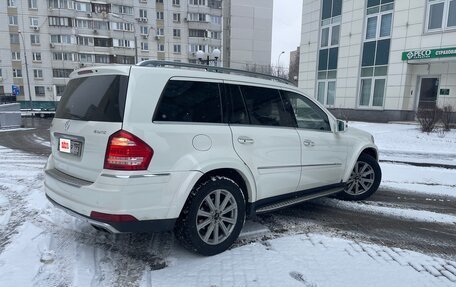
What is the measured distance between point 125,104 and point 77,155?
0.80 meters

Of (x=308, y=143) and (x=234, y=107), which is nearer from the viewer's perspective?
(x=234, y=107)

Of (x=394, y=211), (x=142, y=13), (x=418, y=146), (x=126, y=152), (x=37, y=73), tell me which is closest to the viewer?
(x=126, y=152)

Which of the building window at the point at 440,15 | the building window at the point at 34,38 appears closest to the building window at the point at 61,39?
the building window at the point at 34,38

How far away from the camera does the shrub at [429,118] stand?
1302 cm

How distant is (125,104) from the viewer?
2.81 meters

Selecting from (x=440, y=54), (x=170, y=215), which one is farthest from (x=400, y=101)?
(x=170, y=215)

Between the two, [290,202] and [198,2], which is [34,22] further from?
[290,202]

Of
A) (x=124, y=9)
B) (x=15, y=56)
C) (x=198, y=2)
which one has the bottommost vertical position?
(x=15, y=56)

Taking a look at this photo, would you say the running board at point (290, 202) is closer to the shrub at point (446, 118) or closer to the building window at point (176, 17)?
the shrub at point (446, 118)

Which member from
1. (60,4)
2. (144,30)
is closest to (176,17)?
(144,30)

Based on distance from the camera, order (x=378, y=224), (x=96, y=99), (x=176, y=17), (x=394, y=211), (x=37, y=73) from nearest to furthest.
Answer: (x=96, y=99)
(x=378, y=224)
(x=394, y=211)
(x=37, y=73)
(x=176, y=17)

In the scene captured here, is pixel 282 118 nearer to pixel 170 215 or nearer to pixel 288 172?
pixel 288 172

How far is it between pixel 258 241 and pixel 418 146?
9.82 metres

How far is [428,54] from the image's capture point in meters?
17.6
